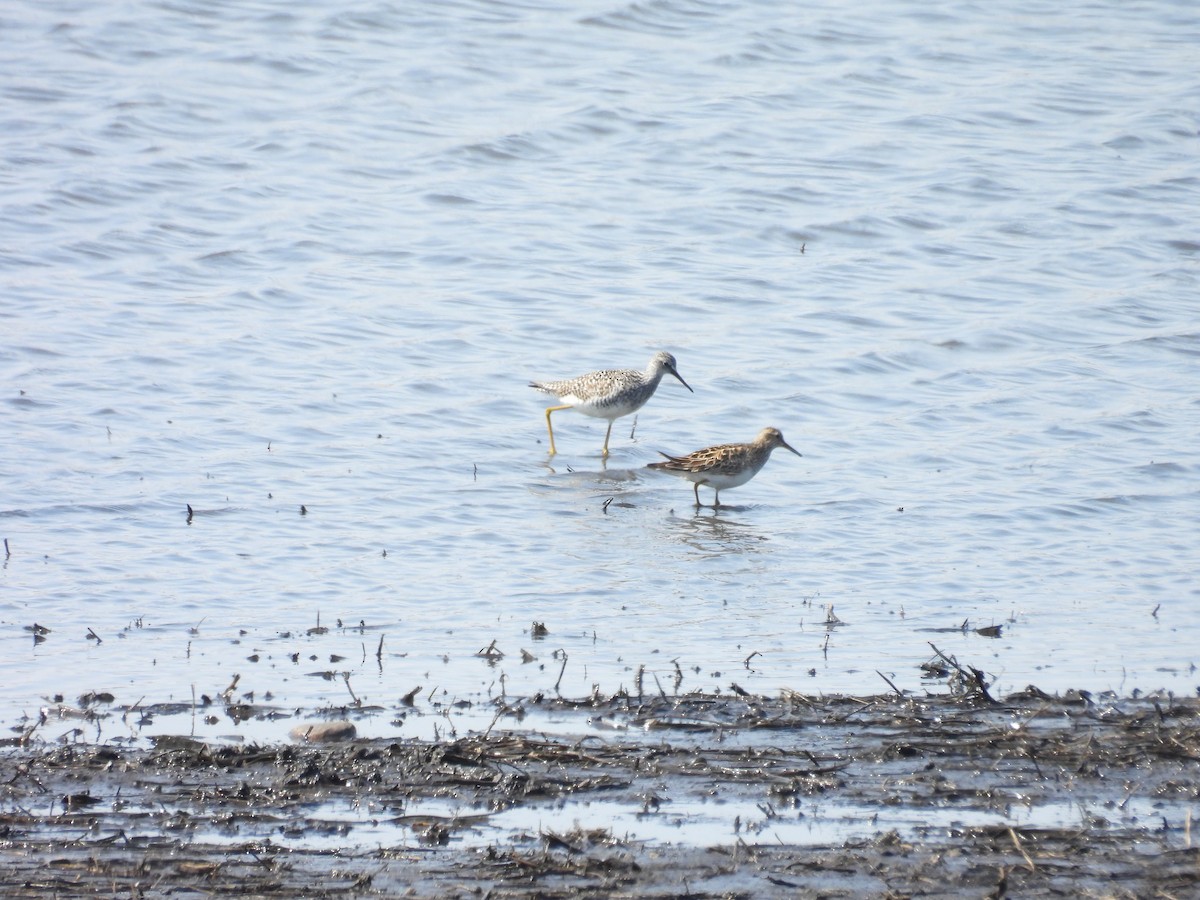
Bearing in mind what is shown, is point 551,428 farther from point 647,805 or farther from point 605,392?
point 647,805

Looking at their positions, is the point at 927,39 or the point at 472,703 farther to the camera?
the point at 927,39

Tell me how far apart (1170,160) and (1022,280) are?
5310 mm

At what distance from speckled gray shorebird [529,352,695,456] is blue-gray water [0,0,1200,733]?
293mm

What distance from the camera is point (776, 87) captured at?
21.6 m

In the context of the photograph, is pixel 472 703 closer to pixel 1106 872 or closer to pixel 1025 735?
pixel 1025 735

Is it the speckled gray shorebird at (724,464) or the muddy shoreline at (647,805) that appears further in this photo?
the speckled gray shorebird at (724,464)

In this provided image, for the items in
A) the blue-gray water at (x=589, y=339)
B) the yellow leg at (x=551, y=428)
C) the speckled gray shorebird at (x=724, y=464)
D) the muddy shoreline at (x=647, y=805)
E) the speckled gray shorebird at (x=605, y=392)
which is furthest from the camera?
the speckled gray shorebird at (x=605, y=392)

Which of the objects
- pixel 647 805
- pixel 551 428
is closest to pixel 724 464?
pixel 551 428

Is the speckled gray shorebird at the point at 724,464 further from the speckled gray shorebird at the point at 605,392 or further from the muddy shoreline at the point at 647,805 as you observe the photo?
the muddy shoreline at the point at 647,805

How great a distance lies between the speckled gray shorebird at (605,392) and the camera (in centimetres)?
1214

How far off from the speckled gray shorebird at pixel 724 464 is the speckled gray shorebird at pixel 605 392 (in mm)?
1257

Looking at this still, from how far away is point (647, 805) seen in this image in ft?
16.2

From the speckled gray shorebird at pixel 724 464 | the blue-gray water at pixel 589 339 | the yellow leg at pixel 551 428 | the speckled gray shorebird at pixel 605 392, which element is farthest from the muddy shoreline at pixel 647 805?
the speckled gray shorebird at pixel 605 392

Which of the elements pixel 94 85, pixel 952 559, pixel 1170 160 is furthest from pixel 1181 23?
pixel 952 559
